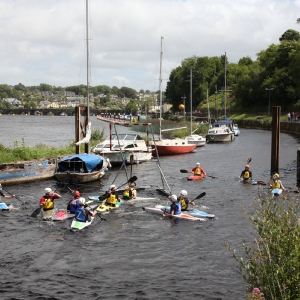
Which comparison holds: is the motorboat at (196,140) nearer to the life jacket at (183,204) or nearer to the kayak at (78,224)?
the life jacket at (183,204)

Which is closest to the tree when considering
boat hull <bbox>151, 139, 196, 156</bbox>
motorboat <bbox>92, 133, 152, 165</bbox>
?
boat hull <bbox>151, 139, 196, 156</bbox>

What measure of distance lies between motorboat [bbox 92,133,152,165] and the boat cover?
548cm

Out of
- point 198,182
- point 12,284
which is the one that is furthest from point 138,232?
point 198,182

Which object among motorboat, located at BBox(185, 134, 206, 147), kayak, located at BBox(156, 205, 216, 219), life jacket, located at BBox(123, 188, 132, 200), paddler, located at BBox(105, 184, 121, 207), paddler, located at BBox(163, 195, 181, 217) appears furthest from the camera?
motorboat, located at BBox(185, 134, 206, 147)

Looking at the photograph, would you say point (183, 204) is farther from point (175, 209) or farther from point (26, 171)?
point (26, 171)

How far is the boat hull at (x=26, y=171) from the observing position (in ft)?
110

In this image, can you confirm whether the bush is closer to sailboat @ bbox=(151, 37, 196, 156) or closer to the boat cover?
the boat cover

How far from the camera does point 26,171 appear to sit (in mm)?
34719

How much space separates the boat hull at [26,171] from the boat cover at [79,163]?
1.54 meters

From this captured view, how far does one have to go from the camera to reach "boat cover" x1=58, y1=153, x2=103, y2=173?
114 ft

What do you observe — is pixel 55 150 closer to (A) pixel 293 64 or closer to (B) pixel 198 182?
(B) pixel 198 182

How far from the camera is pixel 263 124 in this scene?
102 metres

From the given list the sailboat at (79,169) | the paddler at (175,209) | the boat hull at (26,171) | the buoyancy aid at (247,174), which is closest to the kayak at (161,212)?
the paddler at (175,209)

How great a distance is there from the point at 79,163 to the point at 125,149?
9293mm
